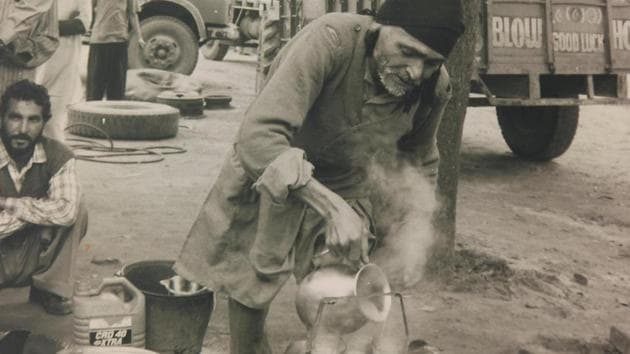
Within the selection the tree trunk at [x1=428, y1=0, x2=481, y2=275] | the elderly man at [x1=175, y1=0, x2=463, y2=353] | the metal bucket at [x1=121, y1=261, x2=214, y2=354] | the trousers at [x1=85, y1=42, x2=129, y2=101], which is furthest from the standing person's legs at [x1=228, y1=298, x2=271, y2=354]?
the trousers at [x1=85, y1=42, x2=129, y2=101]

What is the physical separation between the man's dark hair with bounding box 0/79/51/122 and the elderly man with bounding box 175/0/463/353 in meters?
1.60

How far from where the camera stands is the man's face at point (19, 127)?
15.3 feet

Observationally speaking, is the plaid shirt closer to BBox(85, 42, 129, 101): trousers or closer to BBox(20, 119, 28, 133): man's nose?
BBox(20, 119, 28, 133): man's nose

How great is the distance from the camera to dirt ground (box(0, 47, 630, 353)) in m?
4.96

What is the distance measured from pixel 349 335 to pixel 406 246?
765 mm

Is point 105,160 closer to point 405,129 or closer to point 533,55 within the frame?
point 533,55

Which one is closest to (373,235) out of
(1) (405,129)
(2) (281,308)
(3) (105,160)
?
(1) (405,129)

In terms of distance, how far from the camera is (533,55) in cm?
868

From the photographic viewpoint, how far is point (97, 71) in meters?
10.1

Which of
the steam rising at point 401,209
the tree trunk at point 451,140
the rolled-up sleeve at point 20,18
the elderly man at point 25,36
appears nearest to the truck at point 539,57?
the tree trunk at point 451,140

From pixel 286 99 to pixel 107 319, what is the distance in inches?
55.1

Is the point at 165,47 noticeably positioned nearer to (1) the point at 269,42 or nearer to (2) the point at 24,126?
(1) the point at 269,42

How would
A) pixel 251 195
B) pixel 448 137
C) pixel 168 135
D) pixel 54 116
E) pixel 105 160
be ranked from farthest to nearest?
pixel 168 135
pixel 105 160
pixel 54 116
pixel 448 137
pixel 251 195

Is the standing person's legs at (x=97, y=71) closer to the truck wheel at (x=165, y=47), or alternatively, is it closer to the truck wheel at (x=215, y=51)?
the truck wheel at (x=165, y=47)
